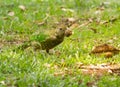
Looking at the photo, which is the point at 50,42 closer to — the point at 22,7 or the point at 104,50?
the point at 104,50

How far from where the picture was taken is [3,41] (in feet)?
27.0

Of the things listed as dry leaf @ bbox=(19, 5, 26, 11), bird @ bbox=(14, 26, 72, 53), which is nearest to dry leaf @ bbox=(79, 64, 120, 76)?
bird @ bbox=(14, 26, 72, 53)

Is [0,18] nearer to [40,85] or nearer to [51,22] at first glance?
[51,22]

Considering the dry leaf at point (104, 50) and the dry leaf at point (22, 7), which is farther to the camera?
the dry leaf at point (22, 7)

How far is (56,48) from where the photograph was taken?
7641 mm

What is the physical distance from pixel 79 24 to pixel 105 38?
121cm

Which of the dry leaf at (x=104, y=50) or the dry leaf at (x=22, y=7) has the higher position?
the dry leaf at (x=22, y=7)

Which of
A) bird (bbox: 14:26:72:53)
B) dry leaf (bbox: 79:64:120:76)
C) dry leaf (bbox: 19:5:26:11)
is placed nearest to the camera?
dry leaf (bbox: 79:64:120:76)

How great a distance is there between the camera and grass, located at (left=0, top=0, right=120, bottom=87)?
19.3 feet

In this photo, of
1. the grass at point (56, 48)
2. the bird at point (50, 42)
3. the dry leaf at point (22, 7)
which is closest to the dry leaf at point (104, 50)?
the grass at point (56, 48)

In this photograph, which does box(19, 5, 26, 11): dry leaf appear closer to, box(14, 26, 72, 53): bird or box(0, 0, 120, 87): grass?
box(0, 0, 120, 87): grass

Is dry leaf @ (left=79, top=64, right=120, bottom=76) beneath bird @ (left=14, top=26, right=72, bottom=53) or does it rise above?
beneath

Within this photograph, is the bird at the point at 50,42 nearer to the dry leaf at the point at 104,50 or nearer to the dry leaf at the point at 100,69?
the dry leaf at the point at 104,50

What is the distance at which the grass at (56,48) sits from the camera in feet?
19.3
